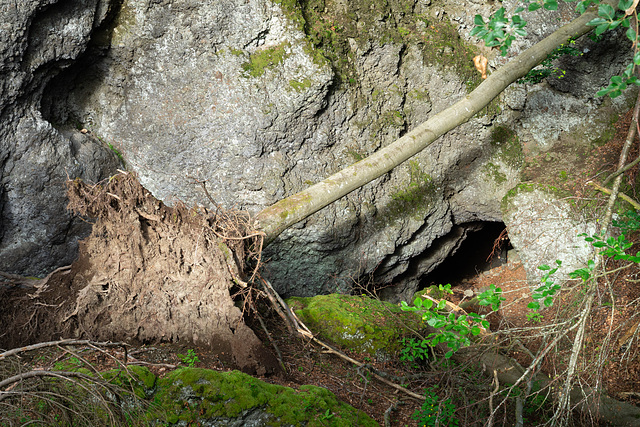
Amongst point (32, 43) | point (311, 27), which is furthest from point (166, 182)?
point (311, 27)

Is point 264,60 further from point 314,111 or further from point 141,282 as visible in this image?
point 141,282

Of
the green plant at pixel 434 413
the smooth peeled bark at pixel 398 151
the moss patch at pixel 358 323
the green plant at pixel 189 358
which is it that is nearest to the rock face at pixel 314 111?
the smooth peeled bark at pixel 398 151

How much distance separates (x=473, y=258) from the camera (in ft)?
27.6

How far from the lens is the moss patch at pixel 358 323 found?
4.59 m

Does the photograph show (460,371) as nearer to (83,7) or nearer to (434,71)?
(434,71)

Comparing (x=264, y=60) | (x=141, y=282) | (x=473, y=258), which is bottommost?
(x=473, y=258)

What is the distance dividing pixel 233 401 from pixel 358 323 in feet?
6.62

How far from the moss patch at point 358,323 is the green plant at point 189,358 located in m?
1.36

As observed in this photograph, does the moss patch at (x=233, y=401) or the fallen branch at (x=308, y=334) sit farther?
the fallen branch at (x=308, y=334)

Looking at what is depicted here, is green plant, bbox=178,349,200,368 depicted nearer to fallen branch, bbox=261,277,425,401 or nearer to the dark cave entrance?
fallen branch, bbox=261,277,425,401

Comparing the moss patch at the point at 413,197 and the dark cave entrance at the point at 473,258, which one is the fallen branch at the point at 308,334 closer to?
the moss patch at the point at 413,197

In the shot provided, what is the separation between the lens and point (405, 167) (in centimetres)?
671

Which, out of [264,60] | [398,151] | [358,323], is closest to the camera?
[358,323]

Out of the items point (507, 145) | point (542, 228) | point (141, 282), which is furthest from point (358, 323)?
point (507, 145)
